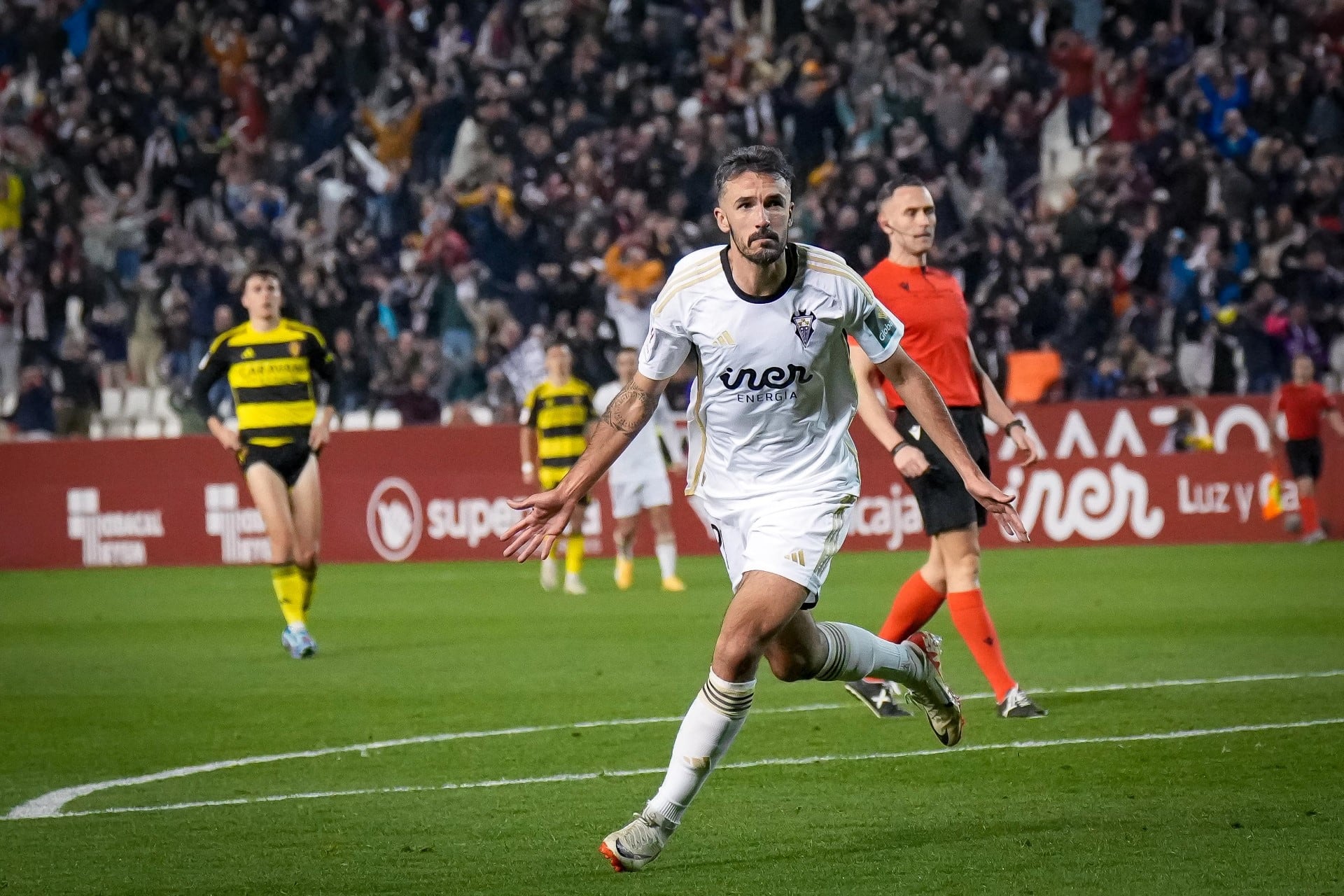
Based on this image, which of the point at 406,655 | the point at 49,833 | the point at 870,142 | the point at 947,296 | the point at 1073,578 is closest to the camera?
the point at 49,833

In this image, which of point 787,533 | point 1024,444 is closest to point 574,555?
point 1024,444

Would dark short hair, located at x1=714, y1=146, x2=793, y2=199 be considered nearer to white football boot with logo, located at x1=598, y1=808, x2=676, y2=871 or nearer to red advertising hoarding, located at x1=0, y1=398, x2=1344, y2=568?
white football boot with logo, located at x1=598, y1=808, x2=676, y2=871

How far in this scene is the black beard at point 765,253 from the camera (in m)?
5.71

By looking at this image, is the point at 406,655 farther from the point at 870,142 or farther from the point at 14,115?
the point at 14,115

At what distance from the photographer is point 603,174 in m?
23.9

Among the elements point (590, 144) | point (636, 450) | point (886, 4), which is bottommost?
point (636, 450)

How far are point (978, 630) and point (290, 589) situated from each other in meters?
5.67

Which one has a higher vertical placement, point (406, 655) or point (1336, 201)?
point (1336, 201)

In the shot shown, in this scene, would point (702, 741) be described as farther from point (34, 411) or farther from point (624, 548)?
point (34, 411)

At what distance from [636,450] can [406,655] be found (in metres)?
5.44

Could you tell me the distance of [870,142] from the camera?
23188 millimetres

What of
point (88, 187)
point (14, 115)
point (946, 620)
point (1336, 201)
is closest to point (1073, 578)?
point (946, 620)

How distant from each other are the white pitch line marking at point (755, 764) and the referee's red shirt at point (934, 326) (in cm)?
168

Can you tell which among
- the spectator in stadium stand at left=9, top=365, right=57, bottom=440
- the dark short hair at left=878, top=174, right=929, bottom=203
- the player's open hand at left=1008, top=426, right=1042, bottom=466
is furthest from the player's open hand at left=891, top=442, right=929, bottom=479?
the spectator in stadium stand at left=9, top=365, right=57, bottom=440
